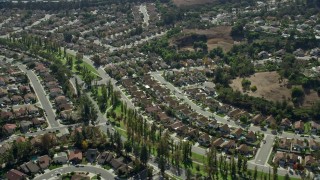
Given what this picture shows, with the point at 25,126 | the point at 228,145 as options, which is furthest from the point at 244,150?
the point at 25,126

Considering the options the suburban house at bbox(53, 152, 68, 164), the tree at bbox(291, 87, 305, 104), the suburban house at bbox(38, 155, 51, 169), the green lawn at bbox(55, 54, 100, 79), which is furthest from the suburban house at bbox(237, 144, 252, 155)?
the green lawn at bbox(55, 54, 100, 79)

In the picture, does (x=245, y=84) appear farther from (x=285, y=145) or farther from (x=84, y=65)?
(x=84, y=65)

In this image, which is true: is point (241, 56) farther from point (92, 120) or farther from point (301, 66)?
point (92, 120)

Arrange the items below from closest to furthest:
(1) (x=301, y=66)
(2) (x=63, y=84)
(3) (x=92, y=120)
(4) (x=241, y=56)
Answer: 1. (3) (x=92, y=120)
2. (2) (x=63, y=84)
3. (1) (x=301, y=66)
4. (4) (x=241, y=56)

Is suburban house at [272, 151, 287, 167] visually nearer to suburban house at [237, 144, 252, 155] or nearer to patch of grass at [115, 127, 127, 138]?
suburban house at [237, 144, 252, 155]

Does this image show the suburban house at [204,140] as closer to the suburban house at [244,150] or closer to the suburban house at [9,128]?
the suburban house at [244,150]

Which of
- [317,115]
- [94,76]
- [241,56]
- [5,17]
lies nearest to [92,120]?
[94,76]

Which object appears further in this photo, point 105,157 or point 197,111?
point 197,111
